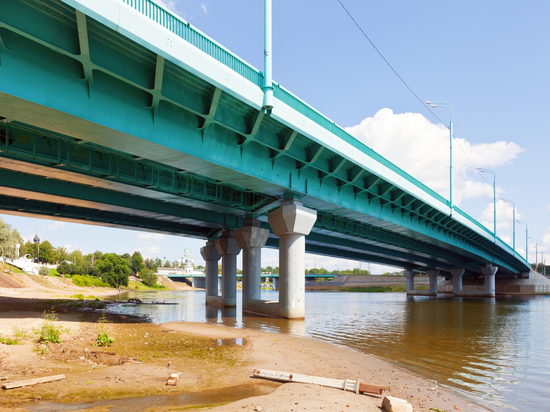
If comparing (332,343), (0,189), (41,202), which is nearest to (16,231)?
(41,202)

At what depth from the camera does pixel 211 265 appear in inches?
2021

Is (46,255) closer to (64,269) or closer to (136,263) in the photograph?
(64,269)

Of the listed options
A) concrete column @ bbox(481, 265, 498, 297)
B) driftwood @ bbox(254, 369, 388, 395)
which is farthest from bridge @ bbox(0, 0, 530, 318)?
concrete column @ bbox(481, 265, 498, 297)

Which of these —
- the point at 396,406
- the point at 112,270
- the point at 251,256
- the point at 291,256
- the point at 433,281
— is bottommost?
the point at 433,281

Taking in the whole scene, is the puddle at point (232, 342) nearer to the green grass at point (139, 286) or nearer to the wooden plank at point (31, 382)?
the wooden plank at point (31, 382)

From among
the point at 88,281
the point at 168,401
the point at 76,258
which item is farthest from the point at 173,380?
the point at 76,258

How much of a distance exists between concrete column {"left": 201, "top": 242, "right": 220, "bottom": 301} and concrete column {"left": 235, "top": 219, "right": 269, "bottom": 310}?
14.1 meters

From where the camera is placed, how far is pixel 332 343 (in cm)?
1762

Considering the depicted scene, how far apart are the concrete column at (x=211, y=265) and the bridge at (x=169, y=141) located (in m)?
7.23

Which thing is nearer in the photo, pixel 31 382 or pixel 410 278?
pixel 31 382

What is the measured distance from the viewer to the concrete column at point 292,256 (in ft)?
92.9

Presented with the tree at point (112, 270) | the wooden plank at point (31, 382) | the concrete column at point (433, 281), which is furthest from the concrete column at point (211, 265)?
the tree at point (112, 270)

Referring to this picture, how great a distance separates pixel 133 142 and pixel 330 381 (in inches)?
513

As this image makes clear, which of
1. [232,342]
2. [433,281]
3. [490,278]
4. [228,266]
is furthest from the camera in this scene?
[433,281]
